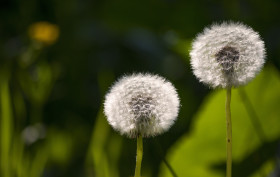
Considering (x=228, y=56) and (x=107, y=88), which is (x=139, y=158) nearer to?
(x=228, y=56)

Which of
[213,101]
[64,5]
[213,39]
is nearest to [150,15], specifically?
[64,5]

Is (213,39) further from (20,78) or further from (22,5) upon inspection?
(22,5)

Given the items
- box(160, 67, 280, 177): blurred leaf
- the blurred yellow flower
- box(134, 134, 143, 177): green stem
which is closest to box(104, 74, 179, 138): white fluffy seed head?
box(134, 134, 143, 177): green stem

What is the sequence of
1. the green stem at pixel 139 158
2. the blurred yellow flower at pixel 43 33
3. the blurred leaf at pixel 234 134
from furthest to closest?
the blurred yellow flower at pixel 43 33
the blurred leaf at pixel 234 134
the green stem at pixel 139 158

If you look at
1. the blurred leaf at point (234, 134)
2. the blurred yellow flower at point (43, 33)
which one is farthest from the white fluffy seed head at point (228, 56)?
the blurred yellow flower at point (43, 33)

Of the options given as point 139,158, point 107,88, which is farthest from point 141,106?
point 107,88

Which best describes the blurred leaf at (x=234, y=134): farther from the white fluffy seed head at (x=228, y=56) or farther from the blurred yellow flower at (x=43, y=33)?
the blurred yellow flower at (x=43, y=33)
